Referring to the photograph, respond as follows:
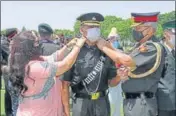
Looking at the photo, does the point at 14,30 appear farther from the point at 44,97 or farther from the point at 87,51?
the point at 44,97

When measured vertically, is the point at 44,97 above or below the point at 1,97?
above

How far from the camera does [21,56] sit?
408cm

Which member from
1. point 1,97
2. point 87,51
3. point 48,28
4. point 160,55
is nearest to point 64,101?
point 87,51

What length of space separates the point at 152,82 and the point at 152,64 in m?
0.22

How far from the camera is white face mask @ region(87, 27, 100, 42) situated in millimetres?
4715

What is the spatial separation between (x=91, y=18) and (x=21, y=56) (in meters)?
1.14

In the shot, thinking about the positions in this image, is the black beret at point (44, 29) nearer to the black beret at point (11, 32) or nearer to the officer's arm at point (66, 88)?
the black beret at point (11, 32)

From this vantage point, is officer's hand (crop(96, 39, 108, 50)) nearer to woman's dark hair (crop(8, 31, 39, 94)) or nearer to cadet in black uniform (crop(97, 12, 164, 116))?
cadet in black uniform (crop(97, 12, 164, 116))

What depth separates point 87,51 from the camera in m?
4.91

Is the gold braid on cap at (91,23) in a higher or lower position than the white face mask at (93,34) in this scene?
higher

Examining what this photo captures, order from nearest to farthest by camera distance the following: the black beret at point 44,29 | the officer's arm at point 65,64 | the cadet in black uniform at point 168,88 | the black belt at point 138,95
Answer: the officer's arm at point 65,64, the black belt at point 138,95, the cadet in black uniform at point 168,88, the black beret at point 44,29

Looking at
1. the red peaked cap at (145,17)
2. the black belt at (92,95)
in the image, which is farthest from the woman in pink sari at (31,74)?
the red peaked cap at (145,17)

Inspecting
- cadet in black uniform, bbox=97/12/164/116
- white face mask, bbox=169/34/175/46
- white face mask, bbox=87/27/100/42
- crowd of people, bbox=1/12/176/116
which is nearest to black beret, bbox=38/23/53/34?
white face mask, bbox=169/34/175/46

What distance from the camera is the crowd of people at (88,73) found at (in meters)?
4.14
